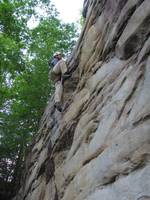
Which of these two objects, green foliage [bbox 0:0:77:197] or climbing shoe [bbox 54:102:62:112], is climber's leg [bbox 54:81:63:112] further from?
green foliage [bbox 0:0:77:197]

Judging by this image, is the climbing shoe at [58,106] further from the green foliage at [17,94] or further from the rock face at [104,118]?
the green foliage at [17,94]

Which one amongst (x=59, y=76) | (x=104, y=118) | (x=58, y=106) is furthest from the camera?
(x=59, y=76)

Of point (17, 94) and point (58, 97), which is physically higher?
point (17, 94)

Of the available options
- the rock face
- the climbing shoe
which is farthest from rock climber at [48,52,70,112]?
the rock face

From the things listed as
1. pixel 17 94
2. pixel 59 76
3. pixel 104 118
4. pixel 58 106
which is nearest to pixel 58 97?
pixel 58 106

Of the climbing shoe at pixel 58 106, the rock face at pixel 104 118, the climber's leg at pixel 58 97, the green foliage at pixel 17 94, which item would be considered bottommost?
the rock face at pixel 104 118

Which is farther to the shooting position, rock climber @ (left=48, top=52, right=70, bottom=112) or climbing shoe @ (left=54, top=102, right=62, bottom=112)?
rock climber @ (left=48, top=52, right=70, bottom=112)

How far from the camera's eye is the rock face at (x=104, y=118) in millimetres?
6943

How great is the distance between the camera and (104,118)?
8.66 meters

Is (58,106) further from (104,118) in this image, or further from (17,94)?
(17,94)

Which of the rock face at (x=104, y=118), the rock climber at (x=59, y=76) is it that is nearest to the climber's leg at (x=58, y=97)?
the rock climber at (x=59, y=76)

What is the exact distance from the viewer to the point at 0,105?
66.5 ft

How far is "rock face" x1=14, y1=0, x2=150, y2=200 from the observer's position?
22.8 ft

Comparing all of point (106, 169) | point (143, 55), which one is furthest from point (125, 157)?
point (143, 55)
